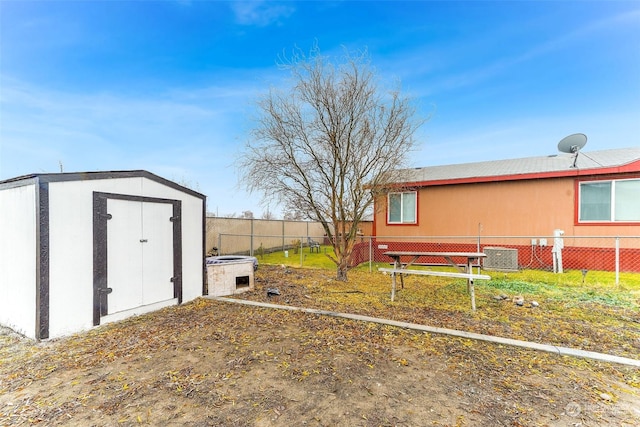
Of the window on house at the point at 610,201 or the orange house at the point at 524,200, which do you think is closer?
the window on house at the point at 610,201

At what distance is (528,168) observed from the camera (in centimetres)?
939

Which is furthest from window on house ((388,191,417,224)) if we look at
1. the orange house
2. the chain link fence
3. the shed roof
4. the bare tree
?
the shed roof

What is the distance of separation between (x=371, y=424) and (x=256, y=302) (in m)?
3.60

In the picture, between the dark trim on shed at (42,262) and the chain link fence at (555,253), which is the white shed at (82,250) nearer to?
the dark trim on shed at (42,262)

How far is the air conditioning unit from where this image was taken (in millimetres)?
8375

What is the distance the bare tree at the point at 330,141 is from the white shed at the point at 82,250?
323 cm

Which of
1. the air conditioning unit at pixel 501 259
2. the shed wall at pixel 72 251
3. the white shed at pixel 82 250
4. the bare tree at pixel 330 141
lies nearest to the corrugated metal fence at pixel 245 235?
the bare tree at pixel 330 141

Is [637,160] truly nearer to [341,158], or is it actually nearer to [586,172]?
[586,172]

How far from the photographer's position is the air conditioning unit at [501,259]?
8375 mm

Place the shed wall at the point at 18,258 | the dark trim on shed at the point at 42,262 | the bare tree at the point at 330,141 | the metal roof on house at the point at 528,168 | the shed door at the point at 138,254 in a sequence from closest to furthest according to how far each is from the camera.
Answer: the dark trim on shed at the point at 42,262 < the shed wall at the point at 18,258 < the shed door at the point at 138,254 < the bare tree at the point at 330,141 < the metal roof on house at the point at 528,168

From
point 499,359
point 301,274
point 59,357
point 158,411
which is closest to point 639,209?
point 499,359

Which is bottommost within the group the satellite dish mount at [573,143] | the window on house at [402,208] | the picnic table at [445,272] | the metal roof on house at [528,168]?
the picnic table at [445,272]

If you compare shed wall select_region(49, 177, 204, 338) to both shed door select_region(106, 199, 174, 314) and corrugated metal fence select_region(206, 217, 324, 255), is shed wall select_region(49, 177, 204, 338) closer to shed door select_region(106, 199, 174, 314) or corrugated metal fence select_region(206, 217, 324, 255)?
shed door select_region(106, 199, 174, 314)

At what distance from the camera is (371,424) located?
191cm
